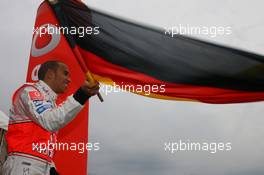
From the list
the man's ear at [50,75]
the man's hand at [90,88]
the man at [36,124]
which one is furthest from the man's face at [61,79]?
the man's hand at [90,88]

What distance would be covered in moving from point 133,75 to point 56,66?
3.83ft

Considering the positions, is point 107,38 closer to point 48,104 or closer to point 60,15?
point 60,15

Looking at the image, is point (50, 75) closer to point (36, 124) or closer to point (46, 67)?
point (46, 67)

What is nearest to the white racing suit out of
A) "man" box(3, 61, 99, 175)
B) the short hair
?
"man" box(3, 61, 99, 175)

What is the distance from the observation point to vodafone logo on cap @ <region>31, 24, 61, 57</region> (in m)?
6.95

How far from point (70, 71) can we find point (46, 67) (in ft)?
1.22

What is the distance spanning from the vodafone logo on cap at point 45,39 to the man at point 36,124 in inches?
34.3

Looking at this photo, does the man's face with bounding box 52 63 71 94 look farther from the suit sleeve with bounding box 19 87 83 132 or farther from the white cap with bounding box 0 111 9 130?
the white cap with bounding box 0 111 9 130

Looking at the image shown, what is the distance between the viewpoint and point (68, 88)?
6.75m

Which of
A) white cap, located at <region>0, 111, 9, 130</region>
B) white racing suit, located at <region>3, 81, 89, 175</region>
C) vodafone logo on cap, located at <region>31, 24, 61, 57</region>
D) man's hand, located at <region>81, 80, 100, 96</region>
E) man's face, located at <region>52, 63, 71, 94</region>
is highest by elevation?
white cap, located at <region>0, 111, 9, 130</region>

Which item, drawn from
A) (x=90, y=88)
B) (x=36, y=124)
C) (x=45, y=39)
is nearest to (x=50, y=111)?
(x=36, y=124)

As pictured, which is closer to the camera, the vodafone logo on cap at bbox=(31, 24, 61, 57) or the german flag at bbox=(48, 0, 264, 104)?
the german flag at bbox=(48, 0, 264, 104)

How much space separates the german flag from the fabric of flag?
238mm

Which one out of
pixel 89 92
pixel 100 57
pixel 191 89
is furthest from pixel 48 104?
pixel 191 89
